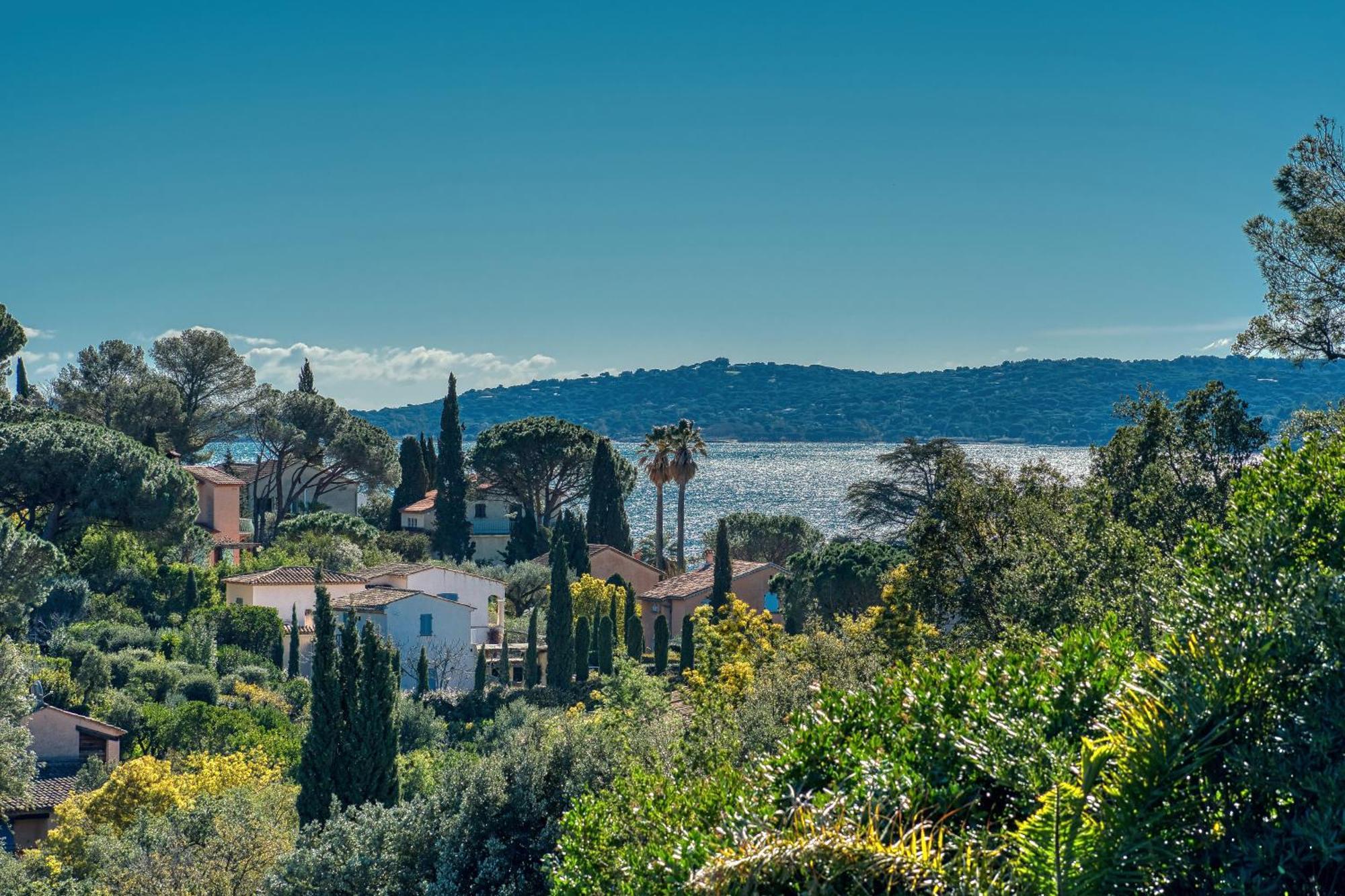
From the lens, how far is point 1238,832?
559 cm

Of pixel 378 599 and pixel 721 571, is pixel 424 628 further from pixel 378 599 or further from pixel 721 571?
pixel 721 571

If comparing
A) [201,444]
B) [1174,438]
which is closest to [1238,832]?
[1174,438]

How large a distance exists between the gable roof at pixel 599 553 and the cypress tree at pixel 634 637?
44.2ft

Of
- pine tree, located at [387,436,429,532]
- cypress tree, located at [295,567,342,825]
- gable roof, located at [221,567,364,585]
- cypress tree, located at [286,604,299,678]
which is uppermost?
pine tree, located at [387,436,429,532]

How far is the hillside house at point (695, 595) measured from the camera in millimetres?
59250

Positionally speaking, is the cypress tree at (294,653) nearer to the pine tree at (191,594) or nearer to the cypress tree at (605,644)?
the pine tree at (191,594)

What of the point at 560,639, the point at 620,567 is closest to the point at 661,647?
the point at 560,639

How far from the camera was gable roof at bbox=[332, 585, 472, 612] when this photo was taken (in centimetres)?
4653

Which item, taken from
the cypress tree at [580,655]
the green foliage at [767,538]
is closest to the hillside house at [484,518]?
the green foliage at [767,538]

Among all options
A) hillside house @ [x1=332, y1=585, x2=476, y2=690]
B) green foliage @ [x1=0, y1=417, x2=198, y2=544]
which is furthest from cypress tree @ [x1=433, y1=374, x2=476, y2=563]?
green foliage @ [x1=0, y1=417, x2=198, y2=544]

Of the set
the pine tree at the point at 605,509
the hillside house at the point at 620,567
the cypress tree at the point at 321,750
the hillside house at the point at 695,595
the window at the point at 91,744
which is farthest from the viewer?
the pine tree at the point at 605,509

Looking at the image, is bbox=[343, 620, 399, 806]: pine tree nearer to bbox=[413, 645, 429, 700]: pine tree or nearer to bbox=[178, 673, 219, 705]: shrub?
bbox=[178, 673, 219, 705]: shrub

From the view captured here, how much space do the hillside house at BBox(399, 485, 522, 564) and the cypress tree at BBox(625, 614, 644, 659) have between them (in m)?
23.3

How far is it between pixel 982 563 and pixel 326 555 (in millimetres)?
44067
